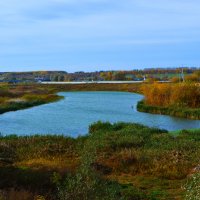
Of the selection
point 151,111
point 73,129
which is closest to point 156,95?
point 151,111

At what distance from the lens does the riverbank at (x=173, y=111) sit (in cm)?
4281

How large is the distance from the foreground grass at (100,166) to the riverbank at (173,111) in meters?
18.5

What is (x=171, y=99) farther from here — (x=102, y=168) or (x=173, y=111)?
(x=102, y=168)

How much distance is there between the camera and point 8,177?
12.2 metres

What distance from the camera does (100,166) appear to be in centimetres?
1598

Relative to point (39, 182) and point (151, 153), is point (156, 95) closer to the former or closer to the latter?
point (151, 153)

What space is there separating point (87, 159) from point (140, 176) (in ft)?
27.3

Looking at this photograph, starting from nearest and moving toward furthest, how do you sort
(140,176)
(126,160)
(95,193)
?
(95,193)
(140,176)
(126,160)

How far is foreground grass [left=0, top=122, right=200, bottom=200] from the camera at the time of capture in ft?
24.8

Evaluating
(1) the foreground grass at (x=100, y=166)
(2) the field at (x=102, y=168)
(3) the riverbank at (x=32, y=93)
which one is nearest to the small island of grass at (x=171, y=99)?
(3) the riverbank at (x=32, y=93)

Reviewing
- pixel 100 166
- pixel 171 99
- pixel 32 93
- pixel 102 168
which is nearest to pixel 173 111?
pixel 171 99

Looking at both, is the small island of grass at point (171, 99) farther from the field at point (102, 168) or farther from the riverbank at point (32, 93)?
the field at point (102, 168)

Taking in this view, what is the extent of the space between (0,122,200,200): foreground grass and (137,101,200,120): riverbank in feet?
60.6

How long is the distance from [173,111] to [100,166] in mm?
30851
